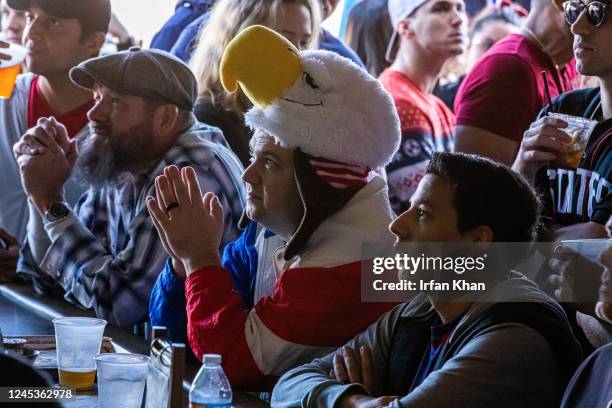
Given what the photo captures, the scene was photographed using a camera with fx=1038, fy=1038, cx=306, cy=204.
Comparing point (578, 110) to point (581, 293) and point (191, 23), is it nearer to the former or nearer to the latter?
point (581, 293)

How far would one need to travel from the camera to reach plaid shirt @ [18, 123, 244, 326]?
2527mm

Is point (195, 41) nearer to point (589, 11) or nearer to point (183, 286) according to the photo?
point (183, 286)

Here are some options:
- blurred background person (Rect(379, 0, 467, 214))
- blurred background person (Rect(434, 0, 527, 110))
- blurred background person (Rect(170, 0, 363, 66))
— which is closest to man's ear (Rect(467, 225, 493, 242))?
blurred background person (Rect(379, 0, 467, 214))

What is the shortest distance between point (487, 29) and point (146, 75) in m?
2.32

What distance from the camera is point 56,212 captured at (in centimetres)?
280

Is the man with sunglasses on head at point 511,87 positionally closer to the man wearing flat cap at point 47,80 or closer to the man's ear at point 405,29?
the man's ear at point 405,29

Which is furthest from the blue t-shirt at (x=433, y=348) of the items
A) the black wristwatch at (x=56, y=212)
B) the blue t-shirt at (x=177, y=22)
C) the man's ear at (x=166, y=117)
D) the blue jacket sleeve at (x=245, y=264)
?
the blue t-shirt at (x=177, y=22)

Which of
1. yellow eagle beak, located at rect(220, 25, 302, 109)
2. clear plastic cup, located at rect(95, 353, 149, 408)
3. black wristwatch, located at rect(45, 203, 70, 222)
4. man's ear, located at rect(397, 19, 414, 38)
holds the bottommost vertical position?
black wristwatch, located at rect(45, 203, 70, 222)

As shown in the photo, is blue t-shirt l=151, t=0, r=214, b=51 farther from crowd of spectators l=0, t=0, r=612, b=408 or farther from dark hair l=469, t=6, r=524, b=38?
dark hair l=469, t=6, r=524, b=38

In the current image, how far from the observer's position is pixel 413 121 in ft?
11.7

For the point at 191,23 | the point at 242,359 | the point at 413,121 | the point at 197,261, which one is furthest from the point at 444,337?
the point at 191,23

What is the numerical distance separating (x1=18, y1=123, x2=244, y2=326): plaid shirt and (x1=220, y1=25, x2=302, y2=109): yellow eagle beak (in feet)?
1.79

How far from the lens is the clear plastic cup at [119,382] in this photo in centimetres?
165

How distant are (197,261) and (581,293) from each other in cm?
75
